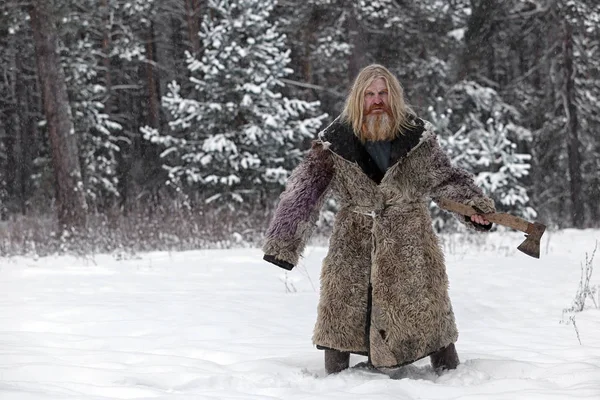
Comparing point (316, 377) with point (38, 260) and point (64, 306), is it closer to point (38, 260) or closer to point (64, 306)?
point (64, 306)

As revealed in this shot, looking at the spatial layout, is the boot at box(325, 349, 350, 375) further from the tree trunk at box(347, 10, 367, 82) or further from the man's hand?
the tree trunk at box(347, 10, 367, 82)

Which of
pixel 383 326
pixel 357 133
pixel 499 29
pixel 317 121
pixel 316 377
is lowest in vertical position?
pixel 316 377

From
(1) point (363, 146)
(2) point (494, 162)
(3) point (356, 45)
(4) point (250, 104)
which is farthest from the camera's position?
(3) point (356, 45)

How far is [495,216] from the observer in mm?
3711

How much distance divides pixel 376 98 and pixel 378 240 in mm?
808

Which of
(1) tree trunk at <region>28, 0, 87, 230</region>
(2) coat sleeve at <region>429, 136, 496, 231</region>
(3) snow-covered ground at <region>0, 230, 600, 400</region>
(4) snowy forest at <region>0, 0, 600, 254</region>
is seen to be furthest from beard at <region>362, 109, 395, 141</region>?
(1) tree trunk at <region>28, 0, 87, 230</region>

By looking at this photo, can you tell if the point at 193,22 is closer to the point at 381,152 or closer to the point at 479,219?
the point at 381,152

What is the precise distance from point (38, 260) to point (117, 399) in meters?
6.82

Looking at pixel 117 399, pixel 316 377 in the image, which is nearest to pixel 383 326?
pixel 316 377

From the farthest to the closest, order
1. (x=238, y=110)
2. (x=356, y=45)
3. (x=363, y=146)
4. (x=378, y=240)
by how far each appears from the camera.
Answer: (x=356, y=45) → (x=238, y=110) → (x=363, y=146) → (x=378, y=240)

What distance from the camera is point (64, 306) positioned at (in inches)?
224

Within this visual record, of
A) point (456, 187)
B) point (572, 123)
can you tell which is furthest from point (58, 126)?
point (572, 123)

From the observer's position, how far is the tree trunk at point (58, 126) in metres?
13.1

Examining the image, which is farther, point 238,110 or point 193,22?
point 193,22
